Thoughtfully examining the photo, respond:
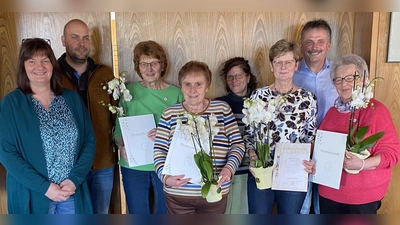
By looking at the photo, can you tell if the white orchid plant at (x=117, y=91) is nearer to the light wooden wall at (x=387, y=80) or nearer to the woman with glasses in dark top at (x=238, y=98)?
the woman with glasses in dark top at (x=238, y=98)

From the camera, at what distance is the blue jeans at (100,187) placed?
2465 mm

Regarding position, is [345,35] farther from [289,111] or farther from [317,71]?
[289,111]

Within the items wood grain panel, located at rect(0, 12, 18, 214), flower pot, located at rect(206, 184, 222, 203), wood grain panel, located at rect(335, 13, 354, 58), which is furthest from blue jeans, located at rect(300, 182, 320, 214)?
wood grain panel, located at rect(0, 12, 18, 214)

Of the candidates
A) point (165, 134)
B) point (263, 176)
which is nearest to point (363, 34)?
point (263, 176)

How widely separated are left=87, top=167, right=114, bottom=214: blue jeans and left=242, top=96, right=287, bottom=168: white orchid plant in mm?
1100

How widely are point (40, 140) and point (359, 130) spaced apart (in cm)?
160

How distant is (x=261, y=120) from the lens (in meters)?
1.90

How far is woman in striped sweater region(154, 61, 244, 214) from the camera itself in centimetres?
196

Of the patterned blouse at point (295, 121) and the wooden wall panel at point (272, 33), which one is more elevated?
the wooden wall panel at point (272, 33)

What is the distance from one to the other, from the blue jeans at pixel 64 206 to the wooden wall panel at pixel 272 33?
1659 millimetres

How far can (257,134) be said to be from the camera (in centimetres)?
201

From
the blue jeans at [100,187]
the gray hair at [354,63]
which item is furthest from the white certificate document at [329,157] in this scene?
the blue jeans at [100,187]

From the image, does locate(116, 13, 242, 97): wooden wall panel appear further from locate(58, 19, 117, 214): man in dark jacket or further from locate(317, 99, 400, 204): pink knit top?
locate(317, 99, 400, 204): pink knit top
